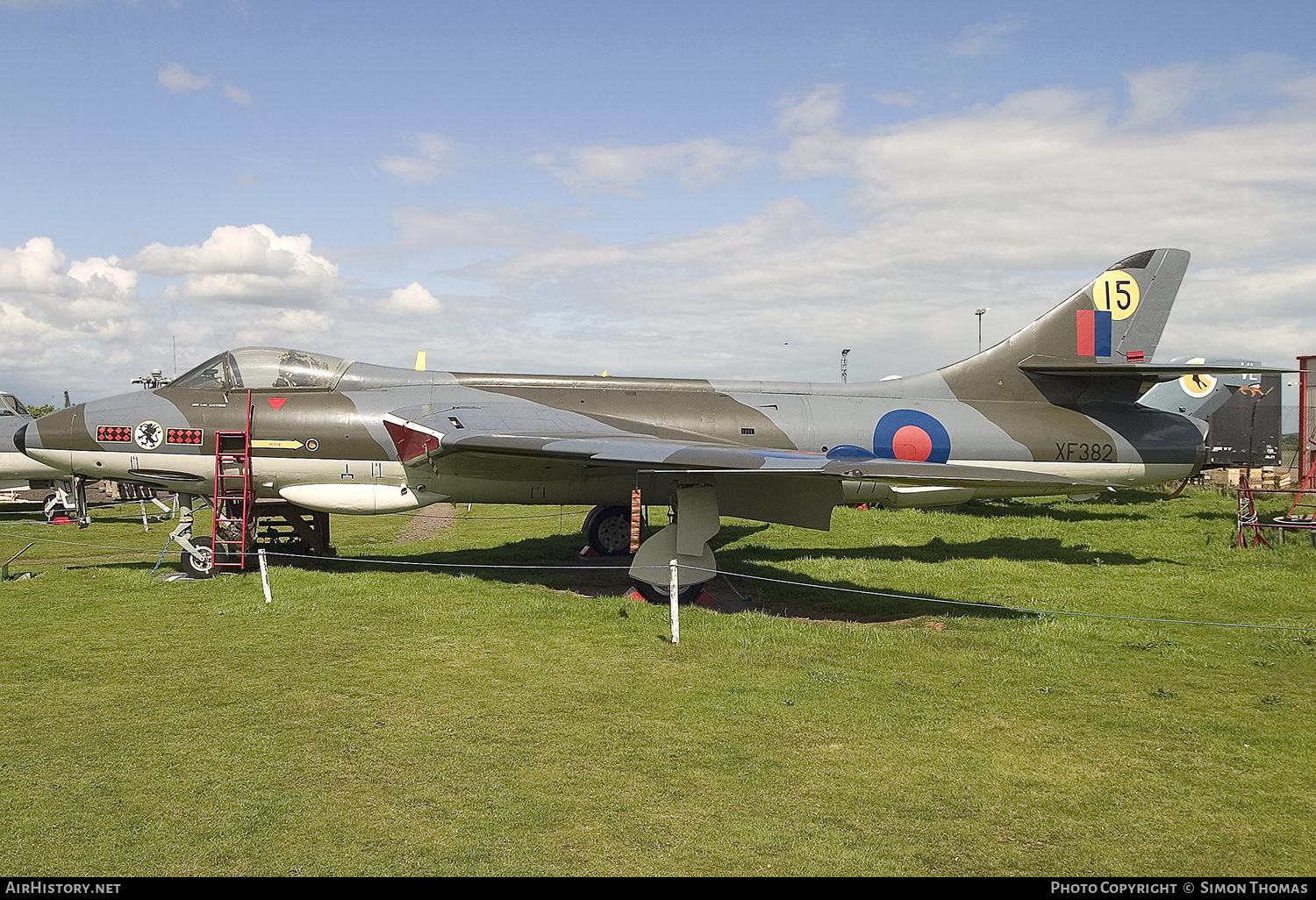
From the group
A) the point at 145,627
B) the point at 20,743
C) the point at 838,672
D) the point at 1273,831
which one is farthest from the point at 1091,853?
the point at 145,627

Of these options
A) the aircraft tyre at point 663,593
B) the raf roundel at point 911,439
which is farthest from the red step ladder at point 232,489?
the raf roundel at point 911,439

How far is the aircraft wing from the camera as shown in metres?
9.46

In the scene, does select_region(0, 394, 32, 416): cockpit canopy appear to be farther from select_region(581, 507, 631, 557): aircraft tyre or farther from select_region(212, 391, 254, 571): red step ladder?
select_region(581, 507, 631, 557): aircraft tyre

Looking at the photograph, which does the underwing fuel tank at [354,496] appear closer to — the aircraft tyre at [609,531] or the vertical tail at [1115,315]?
the aircraft tyre at [609,531]

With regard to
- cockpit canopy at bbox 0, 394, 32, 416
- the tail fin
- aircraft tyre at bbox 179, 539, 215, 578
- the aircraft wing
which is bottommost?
aircraft tyre at bbox 179, 539, 215, 578

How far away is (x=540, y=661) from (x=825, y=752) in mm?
3293

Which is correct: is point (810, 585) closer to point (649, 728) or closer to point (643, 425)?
point (643, 425)

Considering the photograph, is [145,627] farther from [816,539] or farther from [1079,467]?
[1079,467]

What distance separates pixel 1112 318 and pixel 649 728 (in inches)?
441

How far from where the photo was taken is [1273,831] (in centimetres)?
487

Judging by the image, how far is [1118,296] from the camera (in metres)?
13.8

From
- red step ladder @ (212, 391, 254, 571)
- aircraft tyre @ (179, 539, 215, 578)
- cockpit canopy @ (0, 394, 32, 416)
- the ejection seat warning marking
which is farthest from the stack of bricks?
cockpit canopy @ (0, 394, 32, 416)

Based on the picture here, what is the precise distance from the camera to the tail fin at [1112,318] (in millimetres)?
13773

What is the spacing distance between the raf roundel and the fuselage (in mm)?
19
